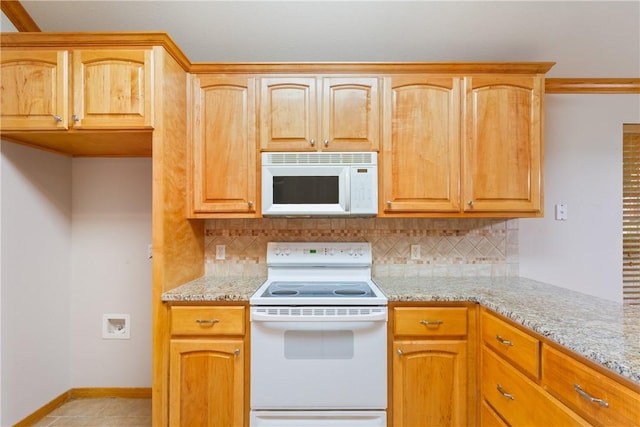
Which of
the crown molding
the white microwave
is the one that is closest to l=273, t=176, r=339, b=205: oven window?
the white microwave

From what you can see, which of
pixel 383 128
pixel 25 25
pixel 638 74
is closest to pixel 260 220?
pixel 383 128

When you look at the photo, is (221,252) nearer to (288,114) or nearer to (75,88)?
(288,114)

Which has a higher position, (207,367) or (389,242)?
(389,242)

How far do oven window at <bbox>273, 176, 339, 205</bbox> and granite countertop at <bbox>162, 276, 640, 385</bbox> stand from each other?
1.95 ft

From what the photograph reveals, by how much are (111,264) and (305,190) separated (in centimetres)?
163

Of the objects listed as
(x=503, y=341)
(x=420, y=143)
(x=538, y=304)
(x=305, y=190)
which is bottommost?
(x=503, y=341)

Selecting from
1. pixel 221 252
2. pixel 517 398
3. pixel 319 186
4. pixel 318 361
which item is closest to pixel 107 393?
pixel 221 252

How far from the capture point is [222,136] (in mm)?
1930

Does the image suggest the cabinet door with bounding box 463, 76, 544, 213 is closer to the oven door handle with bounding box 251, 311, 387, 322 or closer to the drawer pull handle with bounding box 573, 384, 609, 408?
the oven door handle with bounding box 251, 311, 387, 322

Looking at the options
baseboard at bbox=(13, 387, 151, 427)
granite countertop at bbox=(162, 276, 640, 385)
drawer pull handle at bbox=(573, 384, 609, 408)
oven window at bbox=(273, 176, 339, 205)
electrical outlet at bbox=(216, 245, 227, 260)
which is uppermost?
oven window at bbox=(273, 176, 339, 205)

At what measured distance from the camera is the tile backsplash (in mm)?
2250

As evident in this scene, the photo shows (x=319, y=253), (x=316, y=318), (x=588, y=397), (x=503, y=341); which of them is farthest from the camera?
(x=319, y=253)

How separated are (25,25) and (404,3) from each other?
7.86 feet

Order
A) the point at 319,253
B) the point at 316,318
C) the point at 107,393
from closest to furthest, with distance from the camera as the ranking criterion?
the point at 316,318 → the point at 319,253 → the point at 107,393
